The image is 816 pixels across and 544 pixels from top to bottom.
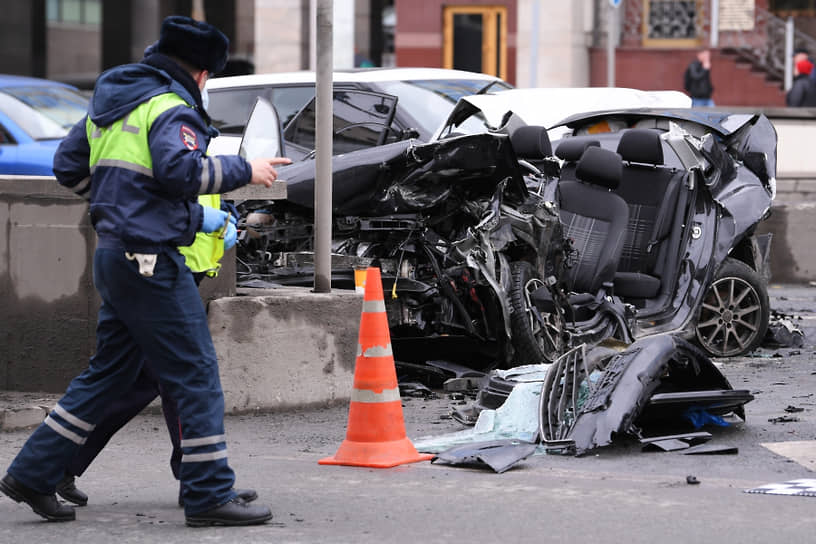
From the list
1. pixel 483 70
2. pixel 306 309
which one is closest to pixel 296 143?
pixel 306 309

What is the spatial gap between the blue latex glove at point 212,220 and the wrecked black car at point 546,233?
10.5 feet

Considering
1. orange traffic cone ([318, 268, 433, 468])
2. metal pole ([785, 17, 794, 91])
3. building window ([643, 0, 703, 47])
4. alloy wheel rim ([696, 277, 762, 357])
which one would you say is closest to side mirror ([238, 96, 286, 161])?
alloy wheel rim ([696, 277, 762, 357])

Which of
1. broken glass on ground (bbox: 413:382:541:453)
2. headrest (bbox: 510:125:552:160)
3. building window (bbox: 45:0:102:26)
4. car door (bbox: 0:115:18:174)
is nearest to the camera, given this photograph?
broken glass on ground (bbox: 413:382:541:453)

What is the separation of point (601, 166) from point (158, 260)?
490 cm

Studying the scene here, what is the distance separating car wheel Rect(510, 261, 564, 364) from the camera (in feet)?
28.5

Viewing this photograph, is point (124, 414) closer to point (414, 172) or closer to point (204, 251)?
point (204, 251)

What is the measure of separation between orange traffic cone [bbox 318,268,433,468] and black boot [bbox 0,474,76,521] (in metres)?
1.37

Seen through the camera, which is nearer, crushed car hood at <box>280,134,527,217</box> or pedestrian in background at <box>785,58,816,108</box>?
crushed car hood at <box>280,134,527,217</box>

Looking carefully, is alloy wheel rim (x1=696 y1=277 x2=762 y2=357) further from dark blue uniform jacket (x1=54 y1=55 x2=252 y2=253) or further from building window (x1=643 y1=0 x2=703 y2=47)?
building window (x1=643 y1=0 x2=703 y2=47)

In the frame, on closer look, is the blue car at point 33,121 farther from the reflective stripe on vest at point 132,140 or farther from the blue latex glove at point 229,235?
the reflective stripe on vest at point 132,140

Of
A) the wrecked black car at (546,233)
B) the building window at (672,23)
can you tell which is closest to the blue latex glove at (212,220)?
the wrecked black car at (546,233)

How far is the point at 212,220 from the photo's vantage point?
5.32 metres

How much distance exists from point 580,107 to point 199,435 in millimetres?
9049

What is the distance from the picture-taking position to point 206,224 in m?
5.30
